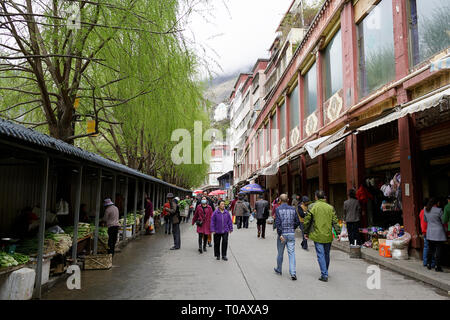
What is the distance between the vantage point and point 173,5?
314 inches

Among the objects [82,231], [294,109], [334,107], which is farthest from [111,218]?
[294,109]

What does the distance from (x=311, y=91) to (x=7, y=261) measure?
56.3 feet

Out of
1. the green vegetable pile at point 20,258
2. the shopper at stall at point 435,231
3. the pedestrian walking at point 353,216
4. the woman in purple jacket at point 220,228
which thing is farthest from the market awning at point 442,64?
the green vegetable pile at point 20,258

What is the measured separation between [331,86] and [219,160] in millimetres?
85093

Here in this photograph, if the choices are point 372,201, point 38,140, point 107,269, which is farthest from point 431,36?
point 107,269

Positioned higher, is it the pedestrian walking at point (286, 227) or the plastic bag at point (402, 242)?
the pedestrian walking at point (286, 227)

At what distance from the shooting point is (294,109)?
2347 cm

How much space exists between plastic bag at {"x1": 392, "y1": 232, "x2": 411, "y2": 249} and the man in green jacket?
2852 millimetres

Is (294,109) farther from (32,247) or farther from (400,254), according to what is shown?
(32,247)

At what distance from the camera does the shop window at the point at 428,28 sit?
8711 millimetres

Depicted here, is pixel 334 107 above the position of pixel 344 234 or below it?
above

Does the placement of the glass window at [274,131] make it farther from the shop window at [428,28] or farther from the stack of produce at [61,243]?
the stack of produce at [61,243]

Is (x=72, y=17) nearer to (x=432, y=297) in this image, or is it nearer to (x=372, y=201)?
(x=432, y=297)

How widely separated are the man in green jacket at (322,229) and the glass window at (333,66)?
9.04m
